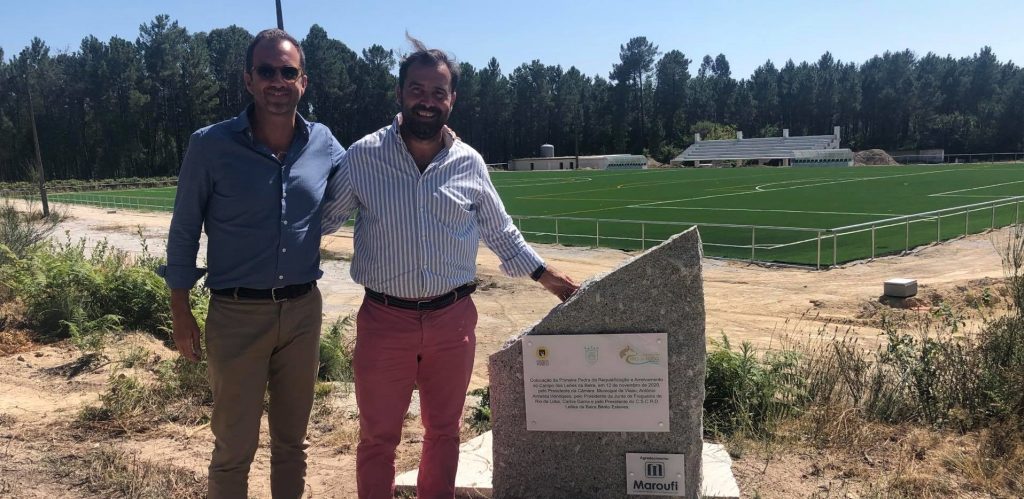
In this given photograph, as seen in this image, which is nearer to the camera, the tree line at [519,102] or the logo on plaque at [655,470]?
→ the logo on plaque at [655,470]

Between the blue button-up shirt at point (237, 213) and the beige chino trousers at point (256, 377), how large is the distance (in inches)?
5.2

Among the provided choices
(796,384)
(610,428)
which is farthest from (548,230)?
(610,428)

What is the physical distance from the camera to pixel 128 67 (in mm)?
82000

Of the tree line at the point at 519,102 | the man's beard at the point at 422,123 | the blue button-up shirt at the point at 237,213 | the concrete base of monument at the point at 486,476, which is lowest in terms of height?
the concrete base of monument at the point at 486,476

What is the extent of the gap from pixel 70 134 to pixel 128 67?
32.7ft

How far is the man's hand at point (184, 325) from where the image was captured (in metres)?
3.06

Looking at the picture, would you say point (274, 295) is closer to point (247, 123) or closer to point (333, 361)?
point (247, 123)

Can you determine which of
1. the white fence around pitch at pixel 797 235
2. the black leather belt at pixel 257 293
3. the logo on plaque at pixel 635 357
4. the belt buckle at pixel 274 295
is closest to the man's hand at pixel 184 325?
the black leather belt at pixel 257 293

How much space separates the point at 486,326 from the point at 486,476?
20.1ft

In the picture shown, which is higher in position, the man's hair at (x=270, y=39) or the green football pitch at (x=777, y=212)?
the man's hair at (x=270, y=39)

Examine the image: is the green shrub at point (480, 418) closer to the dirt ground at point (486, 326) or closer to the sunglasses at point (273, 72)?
the dirt ground at point (486, 326)

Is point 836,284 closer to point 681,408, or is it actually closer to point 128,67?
point 681,408

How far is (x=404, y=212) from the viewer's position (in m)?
3.10

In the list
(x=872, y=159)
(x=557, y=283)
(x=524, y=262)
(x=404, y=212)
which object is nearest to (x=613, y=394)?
(x=557, y=283)
